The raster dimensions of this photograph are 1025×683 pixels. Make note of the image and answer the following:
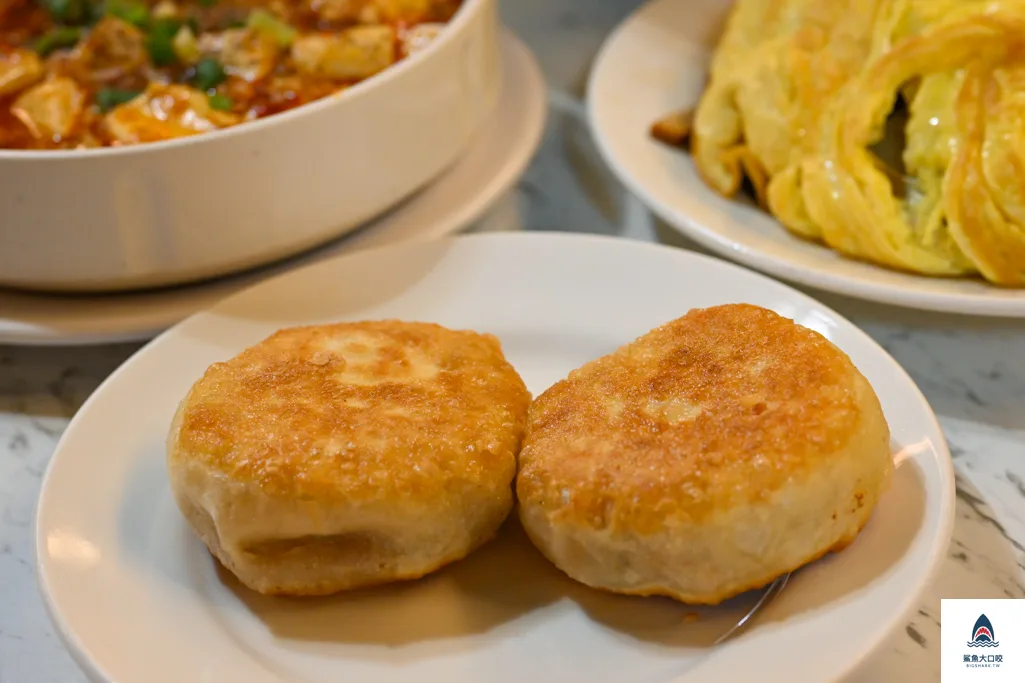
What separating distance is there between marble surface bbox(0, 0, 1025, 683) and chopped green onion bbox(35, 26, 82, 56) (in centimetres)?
65

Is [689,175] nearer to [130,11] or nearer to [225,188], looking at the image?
[225,188]

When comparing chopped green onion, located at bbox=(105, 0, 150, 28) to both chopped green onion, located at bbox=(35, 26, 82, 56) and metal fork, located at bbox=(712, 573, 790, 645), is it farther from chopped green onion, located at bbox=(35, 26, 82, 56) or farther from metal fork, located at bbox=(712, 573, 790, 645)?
metal fork, located at bbox=(712, 573, 790, 645)

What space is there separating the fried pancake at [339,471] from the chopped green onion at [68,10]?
1.19 m

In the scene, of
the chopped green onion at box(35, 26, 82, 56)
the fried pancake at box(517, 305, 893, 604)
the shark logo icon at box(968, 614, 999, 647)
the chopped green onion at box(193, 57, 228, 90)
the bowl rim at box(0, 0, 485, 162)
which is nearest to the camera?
the fried pancake at box(517, 305, 893, 604)

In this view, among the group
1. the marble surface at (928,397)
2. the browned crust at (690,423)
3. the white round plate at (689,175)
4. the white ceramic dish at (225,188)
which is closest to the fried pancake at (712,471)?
the browned crust at (690,423)

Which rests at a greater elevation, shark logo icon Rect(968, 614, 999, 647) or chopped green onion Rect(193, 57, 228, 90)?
chopped green onion Rect(193, 57, 228, 90)

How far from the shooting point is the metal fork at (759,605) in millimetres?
1005

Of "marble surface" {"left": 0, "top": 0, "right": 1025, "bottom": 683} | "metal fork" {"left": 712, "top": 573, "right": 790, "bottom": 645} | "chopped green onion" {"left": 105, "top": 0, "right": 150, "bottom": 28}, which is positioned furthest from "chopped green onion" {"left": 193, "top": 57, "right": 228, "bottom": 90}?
"metal fork" {"left": 712, "top": 573, "right": 790, "bottom": 645}

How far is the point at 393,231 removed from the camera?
1.73m

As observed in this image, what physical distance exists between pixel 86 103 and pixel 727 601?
1.39 metres

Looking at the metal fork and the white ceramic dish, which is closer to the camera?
the metal fork

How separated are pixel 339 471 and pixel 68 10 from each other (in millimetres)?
1442

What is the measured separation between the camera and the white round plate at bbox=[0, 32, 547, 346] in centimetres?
152

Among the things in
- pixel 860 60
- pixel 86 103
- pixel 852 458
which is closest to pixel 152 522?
pixel 852 458
